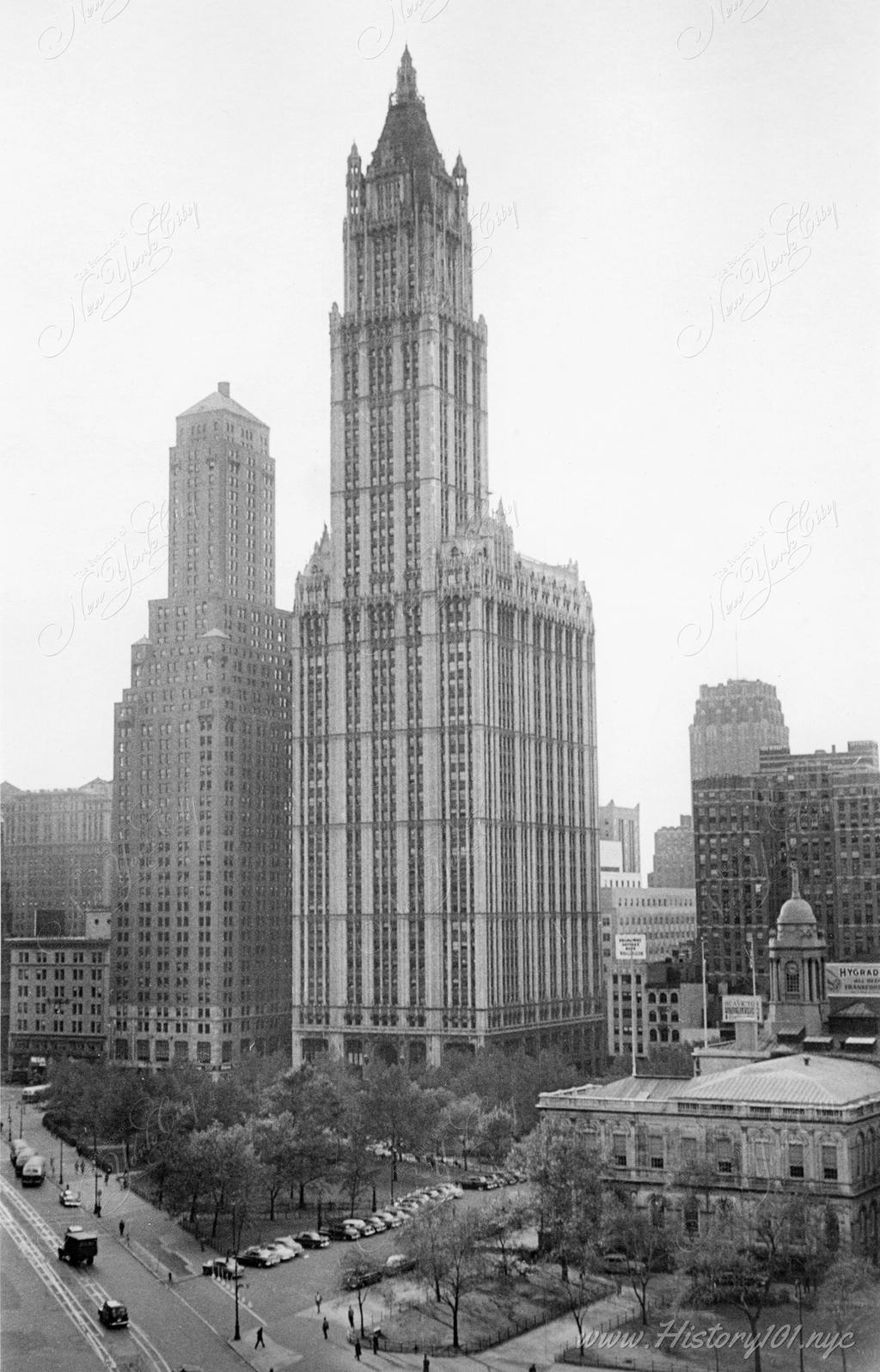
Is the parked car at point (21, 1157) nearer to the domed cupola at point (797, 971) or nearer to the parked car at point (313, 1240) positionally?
the parked car at point (313, 1240)

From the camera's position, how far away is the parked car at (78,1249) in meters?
110

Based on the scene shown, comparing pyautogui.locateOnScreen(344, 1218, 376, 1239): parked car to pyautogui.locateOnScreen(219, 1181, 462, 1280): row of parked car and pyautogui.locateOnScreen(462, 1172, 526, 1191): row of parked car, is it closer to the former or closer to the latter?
pyautogui.locateOnScreen(219, 1181, 462, 1280): row of parked car

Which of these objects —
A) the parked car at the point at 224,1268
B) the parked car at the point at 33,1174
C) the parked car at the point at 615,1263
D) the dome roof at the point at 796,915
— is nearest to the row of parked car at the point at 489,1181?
the parked car at the point at 615,1263

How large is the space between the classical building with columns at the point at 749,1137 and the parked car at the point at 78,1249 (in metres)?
34.0

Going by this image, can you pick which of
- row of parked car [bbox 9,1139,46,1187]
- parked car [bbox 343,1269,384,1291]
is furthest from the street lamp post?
row of parked car [bbox 9,1139,46,1187]

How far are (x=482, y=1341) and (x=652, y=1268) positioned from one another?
16276mm

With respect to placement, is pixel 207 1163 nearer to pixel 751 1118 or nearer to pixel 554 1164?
pixel 554 1164

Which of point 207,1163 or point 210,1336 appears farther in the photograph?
point 207,1163

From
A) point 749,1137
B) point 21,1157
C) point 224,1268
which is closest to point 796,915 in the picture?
point 749,1137

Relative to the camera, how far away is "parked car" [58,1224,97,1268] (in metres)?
110

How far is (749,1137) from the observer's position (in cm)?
11700

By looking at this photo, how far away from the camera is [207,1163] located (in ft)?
405

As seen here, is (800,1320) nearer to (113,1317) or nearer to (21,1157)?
(113,1317)

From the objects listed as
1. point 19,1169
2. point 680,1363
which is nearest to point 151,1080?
point 19,1169
